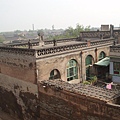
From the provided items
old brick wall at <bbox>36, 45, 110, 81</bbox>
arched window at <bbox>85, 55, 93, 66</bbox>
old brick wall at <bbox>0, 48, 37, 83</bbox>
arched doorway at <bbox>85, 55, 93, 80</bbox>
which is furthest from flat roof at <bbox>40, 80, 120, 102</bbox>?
arched doorway at <bbox>85, 55, 93, 80</bbox>

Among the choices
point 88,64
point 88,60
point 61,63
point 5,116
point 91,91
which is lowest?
point 5,116

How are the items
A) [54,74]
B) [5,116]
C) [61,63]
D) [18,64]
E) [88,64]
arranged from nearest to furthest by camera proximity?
[18,64], [54,74], [61,63], [5,116], [88,64]

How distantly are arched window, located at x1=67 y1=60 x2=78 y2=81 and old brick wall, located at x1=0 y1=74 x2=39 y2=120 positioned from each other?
401 cm

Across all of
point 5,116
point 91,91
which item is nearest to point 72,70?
point 91,91

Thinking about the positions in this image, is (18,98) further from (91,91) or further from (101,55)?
(101,55)

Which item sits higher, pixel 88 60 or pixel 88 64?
pixel 88 60

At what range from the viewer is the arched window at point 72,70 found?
19141 millimetres

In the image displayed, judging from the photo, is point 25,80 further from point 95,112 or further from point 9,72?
point 95,112

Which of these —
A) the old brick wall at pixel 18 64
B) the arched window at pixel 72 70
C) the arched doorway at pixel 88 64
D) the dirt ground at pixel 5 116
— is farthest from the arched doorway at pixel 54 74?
the dirt ground at pixel 5 116

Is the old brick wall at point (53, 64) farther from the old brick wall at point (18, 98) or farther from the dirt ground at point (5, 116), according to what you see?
the dirt ground at point (5, 116)

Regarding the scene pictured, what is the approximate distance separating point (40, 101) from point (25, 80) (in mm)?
2358

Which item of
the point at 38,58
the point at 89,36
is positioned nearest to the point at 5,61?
the point at 38,58

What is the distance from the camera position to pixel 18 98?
18.8 m

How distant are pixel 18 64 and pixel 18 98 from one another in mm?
3421
